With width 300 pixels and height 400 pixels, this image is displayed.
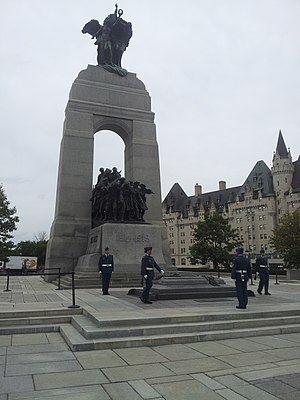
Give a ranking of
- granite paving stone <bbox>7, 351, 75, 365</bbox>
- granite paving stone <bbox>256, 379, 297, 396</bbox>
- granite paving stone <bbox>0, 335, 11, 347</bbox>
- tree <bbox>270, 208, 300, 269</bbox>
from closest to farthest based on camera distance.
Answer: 1. granite paving stone <bbox>256, 379, 297, 396</bbox>
2. granite paving stone <bbox>7, 351, 75, 365</bbox>
3. granite paving stone <bbox>0, 335, 11, 347</bbox>
4. tree <bbox>270, 208, 300, 269</bbox>

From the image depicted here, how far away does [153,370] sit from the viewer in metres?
5.09

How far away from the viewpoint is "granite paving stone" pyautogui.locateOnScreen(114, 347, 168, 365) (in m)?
5.54

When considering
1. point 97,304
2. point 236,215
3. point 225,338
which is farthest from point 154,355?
point 236,215

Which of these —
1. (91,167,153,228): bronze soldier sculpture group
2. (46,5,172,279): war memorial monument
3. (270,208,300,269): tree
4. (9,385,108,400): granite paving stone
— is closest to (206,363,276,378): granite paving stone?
(9,385,108,400): granite paving stone

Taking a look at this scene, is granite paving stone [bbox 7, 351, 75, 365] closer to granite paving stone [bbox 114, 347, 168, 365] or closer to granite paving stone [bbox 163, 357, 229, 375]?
granite paving stone [bbox 114, 347, 168, 365]

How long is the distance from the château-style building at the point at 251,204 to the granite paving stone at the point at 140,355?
65.5 meters

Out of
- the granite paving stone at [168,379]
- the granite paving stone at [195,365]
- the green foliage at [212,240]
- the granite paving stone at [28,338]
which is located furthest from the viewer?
the green foliage at [212,240]

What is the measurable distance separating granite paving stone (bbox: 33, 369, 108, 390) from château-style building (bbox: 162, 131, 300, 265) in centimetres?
6695

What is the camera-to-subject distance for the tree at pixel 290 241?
3362cm

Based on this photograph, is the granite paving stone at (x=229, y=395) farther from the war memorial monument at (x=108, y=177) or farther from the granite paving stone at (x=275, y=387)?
the war memorial monument at (x=108, y=177)

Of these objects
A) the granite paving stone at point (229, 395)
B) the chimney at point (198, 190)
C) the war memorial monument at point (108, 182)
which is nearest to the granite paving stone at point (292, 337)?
the granite paving stone at point (229, 395)

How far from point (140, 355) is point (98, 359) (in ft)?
2.26

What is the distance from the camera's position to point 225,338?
7.02 m

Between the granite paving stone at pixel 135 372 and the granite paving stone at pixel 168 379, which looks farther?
the granite paving stone at pixel 135 372
